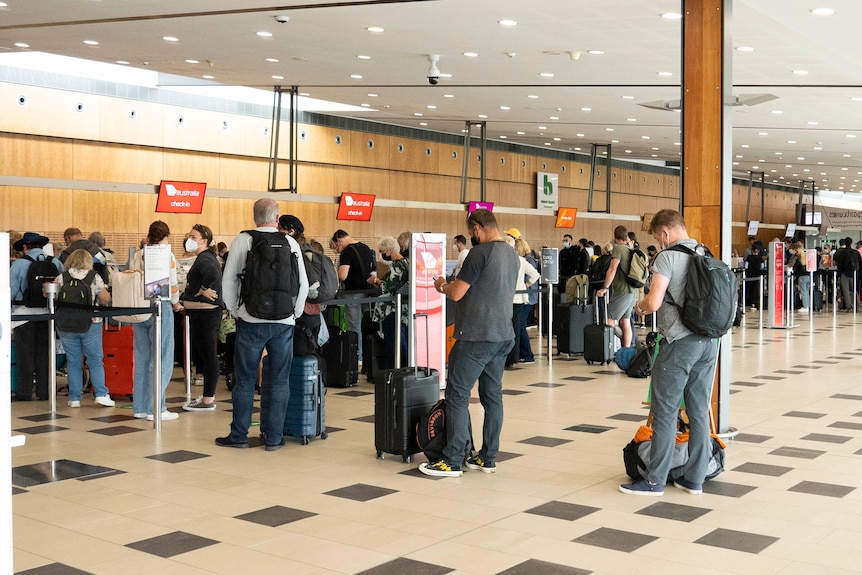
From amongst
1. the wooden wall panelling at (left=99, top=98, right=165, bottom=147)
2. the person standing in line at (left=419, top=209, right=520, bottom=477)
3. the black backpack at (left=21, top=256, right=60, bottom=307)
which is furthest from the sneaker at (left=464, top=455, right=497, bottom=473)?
the wooden wall panelling at (left=99, top=98, right=165, bottom=147)

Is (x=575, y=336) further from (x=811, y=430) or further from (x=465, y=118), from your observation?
(x=465, y=118)

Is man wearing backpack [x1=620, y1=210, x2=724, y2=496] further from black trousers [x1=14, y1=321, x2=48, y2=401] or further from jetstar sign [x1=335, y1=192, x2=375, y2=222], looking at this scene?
jetstar sign [x1=335, y1=192, x2=375, y2=222]

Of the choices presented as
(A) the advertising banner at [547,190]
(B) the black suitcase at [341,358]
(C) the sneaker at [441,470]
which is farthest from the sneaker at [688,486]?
(A) the advertising banner at [547,190]

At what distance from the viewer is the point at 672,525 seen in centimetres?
445

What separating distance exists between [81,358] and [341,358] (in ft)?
7.52


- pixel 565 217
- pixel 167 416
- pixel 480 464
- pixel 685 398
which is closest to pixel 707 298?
pixel 685 398

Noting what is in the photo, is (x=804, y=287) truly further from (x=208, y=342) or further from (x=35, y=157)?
(x=208, y=342)

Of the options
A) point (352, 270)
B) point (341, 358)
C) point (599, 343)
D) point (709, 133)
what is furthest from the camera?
point (599, 343)

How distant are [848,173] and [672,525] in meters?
27.7

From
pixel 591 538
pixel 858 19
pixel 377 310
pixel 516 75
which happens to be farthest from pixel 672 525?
pixel 516 75

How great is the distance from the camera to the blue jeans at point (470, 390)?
5.29 metres

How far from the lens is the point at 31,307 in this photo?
816cm

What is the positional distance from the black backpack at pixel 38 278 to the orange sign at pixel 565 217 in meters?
16.0

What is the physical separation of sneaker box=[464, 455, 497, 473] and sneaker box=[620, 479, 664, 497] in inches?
32.2
